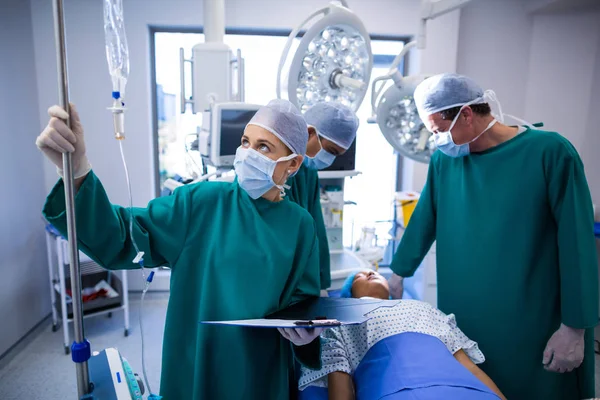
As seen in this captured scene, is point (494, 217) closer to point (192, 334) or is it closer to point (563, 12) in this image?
point (192, 334)

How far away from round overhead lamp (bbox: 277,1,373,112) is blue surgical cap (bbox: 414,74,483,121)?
0.26m

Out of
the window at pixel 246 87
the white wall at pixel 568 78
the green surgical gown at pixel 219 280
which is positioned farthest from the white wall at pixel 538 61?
the green surgical gown at pixel 219 280

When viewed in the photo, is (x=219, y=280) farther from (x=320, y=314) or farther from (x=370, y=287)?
(x=370, y=287)

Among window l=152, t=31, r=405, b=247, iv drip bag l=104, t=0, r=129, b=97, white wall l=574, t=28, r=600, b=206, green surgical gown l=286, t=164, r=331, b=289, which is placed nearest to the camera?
iv drip bag l=104, t=0, r=129, b=97

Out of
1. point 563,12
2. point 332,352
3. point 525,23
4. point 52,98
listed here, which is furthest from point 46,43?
point 563,12

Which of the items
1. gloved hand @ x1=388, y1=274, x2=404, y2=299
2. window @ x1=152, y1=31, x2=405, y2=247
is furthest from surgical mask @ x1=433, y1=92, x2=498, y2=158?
window @ x1=152, y1=31, x2=405, y2=247

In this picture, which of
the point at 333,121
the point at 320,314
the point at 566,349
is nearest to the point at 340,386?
the point at 320,314

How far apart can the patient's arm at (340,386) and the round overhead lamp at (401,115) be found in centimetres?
96

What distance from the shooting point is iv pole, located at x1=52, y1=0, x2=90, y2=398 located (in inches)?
26.4

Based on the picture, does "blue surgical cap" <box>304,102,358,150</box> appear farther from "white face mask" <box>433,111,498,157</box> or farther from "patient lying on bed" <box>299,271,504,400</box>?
"patient lying on bed" <box>299,271,504,400</box>

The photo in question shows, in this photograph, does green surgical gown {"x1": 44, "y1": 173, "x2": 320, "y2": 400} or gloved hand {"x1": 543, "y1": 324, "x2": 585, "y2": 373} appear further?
gloved hand {"x1": 543, "y1": 324, "x2": 585, "y2": 373}

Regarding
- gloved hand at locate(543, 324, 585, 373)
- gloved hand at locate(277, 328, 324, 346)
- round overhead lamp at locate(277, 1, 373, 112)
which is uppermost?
round overhead lamp at locate(277, 1, 373, 112)

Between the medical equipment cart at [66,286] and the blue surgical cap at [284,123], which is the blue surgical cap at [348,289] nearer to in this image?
the blue surgical cap at [284,123]

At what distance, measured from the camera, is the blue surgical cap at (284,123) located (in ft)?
3.63
